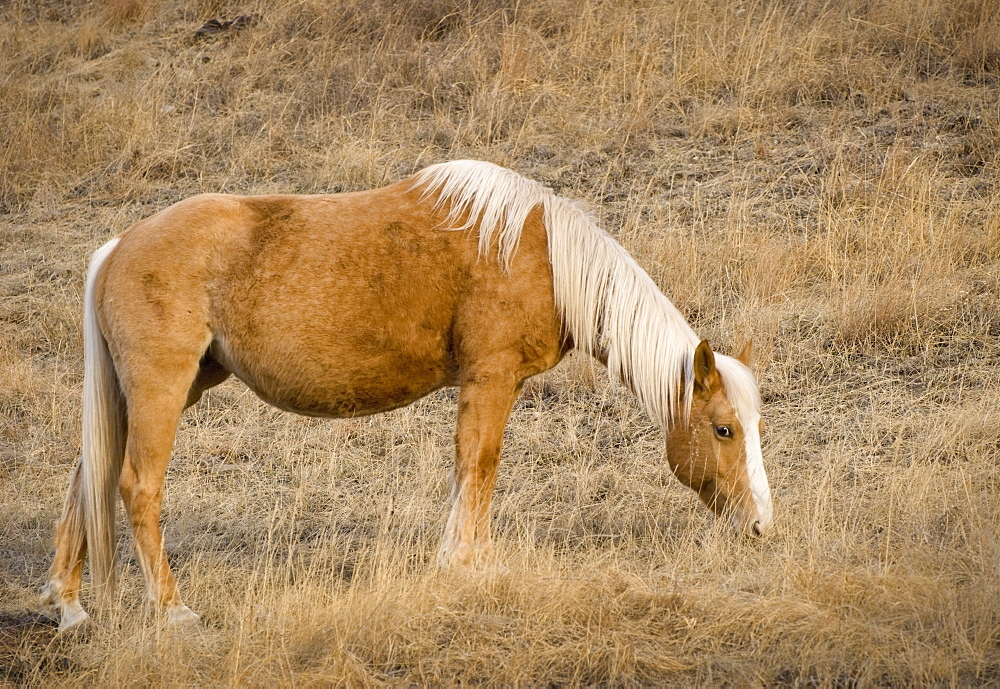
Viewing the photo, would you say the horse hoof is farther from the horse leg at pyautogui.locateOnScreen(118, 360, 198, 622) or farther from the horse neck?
the horse neck

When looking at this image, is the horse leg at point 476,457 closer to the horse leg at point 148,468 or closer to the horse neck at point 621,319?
the horse neck at point 621,319

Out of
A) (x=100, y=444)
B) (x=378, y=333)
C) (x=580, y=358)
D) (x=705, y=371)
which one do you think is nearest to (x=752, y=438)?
(x=705, y=371)

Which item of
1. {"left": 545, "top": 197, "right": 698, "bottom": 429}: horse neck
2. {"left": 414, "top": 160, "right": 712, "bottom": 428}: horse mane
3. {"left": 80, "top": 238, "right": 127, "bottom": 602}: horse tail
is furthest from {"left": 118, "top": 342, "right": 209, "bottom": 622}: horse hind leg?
{"left": 545, "top": 197, "right": 698, "bottom": 429}: horse neck

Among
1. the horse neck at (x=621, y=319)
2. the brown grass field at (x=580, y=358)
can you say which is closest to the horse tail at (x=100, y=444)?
the brown grass field at (x=580, y=358)

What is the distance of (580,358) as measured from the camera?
21.7ft

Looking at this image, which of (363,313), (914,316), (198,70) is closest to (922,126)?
(914,316)

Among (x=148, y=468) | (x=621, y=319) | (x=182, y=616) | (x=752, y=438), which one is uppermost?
(x=621, y=319)

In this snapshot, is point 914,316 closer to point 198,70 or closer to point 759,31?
point 759,31

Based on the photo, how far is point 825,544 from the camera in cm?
442

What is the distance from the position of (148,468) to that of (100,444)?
277 millimetres

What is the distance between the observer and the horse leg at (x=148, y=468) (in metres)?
4.20

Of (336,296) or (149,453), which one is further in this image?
(336,296)

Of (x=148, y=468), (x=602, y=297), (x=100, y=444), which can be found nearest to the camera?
(x=148, y=468)

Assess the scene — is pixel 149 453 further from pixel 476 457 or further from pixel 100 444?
pixel 476 457
